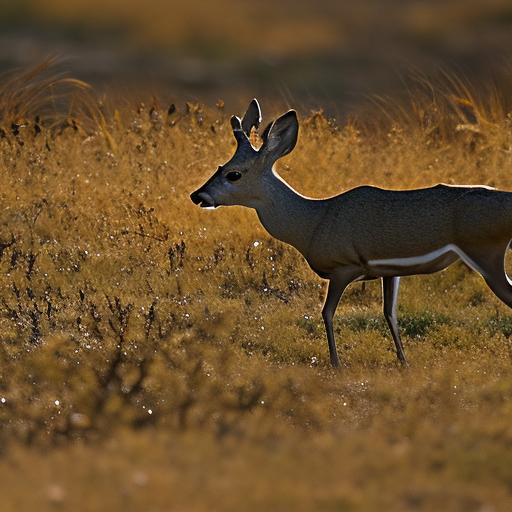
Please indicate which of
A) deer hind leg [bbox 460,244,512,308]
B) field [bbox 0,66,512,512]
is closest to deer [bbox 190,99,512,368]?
deer hind leg [bbox 460,244,512,308]

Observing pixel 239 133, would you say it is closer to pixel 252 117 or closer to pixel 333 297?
pixel 252 117

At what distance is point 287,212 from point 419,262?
0.91 m

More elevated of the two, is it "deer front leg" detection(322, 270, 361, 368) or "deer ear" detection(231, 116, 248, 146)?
"deer ear" detection(231, 116, 248, 146)

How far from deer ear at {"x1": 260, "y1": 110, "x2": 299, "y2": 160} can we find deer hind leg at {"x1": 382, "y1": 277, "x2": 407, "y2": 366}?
996 millimetres

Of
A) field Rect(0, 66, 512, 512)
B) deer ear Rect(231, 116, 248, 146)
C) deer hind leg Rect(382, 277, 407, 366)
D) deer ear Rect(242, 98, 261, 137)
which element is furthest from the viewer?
deer ear Rect(242, 98, 261, 137)

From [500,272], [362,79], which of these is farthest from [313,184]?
[362,79]

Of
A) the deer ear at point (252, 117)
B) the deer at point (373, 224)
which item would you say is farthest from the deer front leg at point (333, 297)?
the deer ear at point (252, 117)

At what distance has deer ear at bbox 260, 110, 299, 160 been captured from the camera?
9344 millimetres

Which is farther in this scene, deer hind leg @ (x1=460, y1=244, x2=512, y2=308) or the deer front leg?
the deer front leg

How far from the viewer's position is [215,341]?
9.21 meters

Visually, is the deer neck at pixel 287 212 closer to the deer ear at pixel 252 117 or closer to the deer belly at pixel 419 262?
the deer belly at pixel 419 262

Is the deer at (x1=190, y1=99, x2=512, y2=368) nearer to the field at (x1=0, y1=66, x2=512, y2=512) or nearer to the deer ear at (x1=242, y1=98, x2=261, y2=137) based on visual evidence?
the deer ear at (x1=242, y1=98, x2=261, y2=137)

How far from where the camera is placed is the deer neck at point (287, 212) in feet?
29.8

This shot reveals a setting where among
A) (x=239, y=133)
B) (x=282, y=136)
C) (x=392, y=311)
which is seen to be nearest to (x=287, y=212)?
(x=282, y=136)
